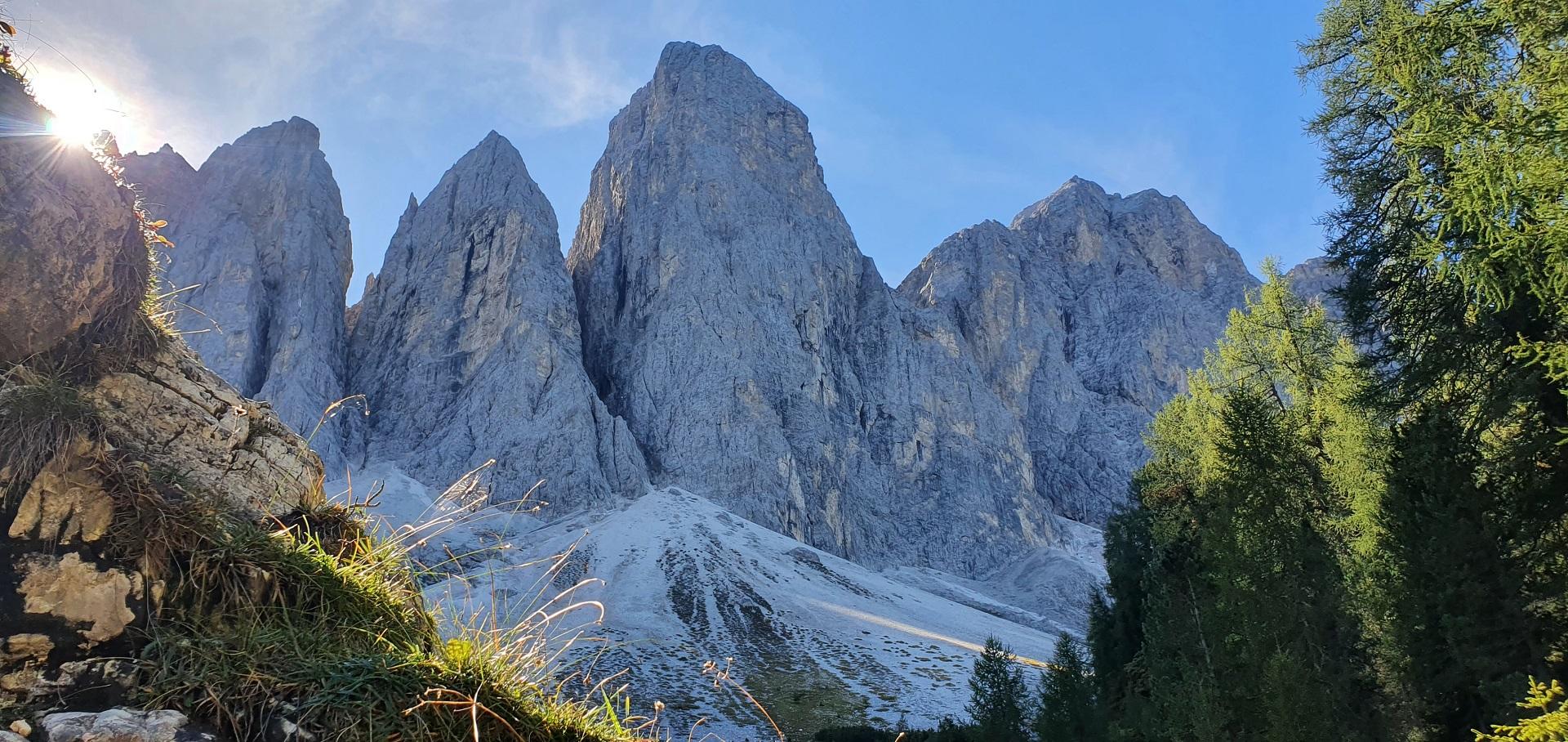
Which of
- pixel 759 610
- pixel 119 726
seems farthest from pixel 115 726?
pixel 759 610

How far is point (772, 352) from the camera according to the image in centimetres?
9556

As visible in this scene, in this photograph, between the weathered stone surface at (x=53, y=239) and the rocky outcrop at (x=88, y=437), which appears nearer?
the rocky outcrop at (x=88, y=437)

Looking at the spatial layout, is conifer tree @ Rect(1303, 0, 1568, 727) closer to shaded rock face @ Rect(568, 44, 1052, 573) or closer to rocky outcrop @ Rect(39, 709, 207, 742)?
rocky outcrop @ Rect(39, 709, 207, 742)

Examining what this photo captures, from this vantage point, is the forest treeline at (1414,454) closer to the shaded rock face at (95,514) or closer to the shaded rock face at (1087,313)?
the shaded rock face at (95,514)

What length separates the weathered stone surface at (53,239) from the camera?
347 centimetres

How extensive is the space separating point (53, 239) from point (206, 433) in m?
1.05

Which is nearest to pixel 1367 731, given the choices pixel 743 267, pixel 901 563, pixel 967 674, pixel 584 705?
pixel 584 705

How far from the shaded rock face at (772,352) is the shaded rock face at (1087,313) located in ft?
30.7

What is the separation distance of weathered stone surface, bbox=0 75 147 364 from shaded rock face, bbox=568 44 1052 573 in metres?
80.6

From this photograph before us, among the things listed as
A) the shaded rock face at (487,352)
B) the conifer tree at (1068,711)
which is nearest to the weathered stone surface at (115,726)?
the conifer tree at (1068,711)

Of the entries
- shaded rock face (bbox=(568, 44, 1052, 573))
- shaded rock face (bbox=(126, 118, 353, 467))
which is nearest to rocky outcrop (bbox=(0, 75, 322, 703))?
shaded rock face (bbox=(126, 118, 353, 467))

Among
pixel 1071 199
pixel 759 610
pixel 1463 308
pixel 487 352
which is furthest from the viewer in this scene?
pixel 1071 199

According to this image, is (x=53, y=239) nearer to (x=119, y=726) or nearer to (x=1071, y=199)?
(x=119, y=726)

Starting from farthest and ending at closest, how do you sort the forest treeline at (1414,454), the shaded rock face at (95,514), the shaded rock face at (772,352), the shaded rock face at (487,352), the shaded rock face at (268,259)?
the shaded rock face at (772,352), the shaded rock face at (487,352), the shaded rock face at (268,259), the forest treeline at (1414,454), the shaded rock face at (95,514)
